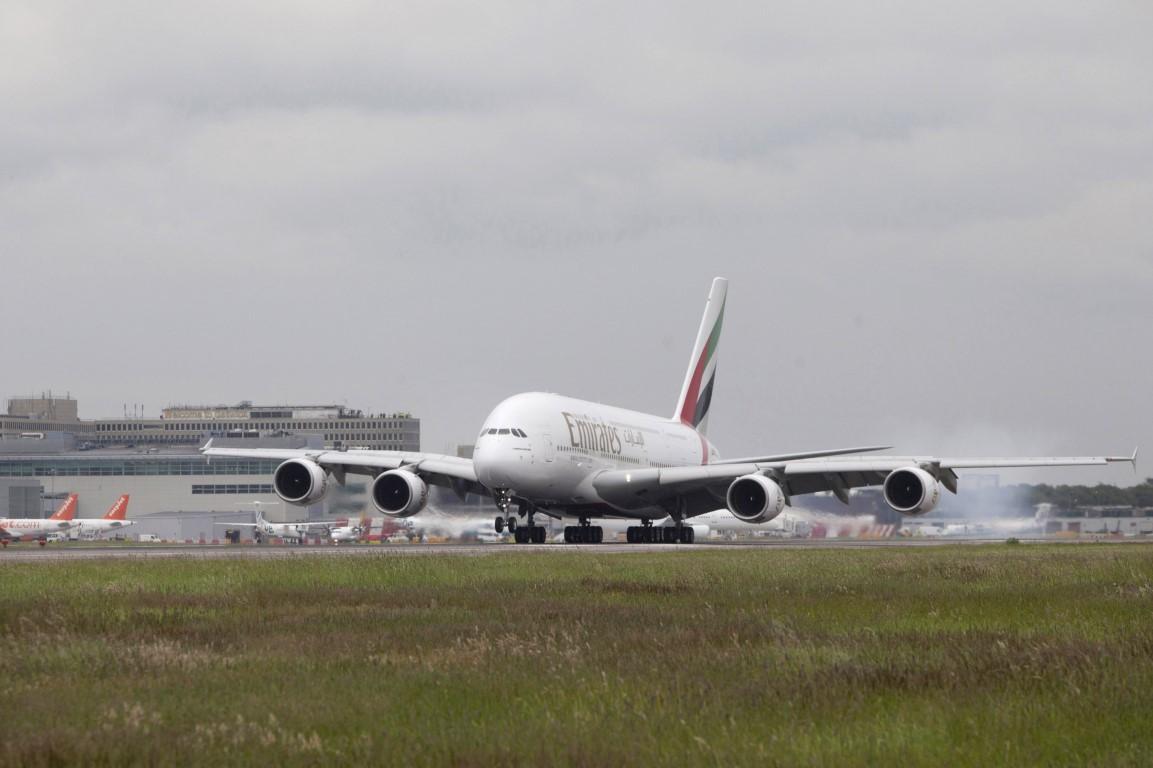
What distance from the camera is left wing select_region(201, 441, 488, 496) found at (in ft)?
163

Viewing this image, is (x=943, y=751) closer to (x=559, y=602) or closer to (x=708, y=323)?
(x=559, y=602)

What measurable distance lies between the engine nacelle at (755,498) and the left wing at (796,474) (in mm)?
1383

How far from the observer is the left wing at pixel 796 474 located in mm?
48753

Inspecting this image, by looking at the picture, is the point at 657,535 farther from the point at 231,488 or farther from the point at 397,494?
the point at 231,488

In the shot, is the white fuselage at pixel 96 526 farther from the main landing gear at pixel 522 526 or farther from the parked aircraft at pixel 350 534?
the main landing gear at pixel 522 526

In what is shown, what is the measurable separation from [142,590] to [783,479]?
33193 millimetres

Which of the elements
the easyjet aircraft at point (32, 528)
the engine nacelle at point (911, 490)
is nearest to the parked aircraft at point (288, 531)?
the easyjet aircraft at point (32, 528)

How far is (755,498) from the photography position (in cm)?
4759

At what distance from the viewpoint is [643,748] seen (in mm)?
7629

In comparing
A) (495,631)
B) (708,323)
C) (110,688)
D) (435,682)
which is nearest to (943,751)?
(435,682)

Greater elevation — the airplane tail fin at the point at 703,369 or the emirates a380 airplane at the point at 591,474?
the airplane tail fin at the point at 703,369

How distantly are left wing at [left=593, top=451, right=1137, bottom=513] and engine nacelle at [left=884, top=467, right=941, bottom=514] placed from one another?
40 cm

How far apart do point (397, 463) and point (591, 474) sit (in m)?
6.20

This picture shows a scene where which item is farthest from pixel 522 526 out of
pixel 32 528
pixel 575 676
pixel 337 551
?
pixel 32 528
